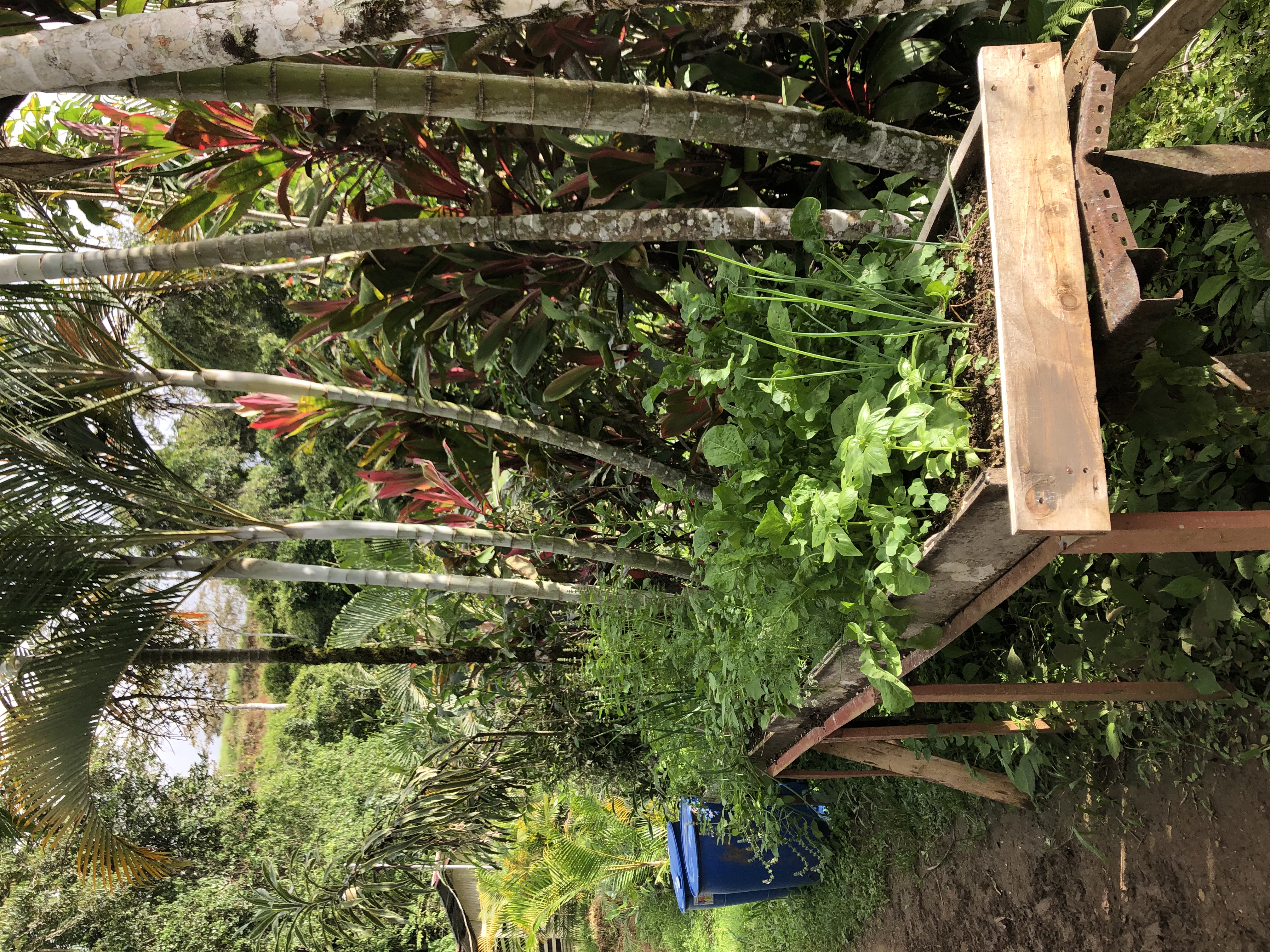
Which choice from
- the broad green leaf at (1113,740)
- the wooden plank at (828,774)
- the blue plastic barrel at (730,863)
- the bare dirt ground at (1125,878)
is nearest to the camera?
the bare dirt ground at (1125,878)

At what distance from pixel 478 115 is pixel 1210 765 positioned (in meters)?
2.30

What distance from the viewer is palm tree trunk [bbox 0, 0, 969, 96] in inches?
40.3

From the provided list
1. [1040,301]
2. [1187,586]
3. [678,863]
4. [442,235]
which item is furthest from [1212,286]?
[678,863]

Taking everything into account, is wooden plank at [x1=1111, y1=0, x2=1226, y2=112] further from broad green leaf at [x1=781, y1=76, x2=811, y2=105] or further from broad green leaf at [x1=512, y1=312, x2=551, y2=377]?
broad green leaf at [x1=512, y1=312, x2=551, y2=377]

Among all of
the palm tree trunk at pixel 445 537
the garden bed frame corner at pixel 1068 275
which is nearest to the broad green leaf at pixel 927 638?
the garden bed frame corner at pixel 1068 275

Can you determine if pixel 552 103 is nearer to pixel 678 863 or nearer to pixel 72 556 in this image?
pixel 72 556

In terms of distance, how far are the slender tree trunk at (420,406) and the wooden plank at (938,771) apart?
104 centimetres

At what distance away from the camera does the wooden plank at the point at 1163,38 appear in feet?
3.50

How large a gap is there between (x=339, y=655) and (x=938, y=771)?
2051mm

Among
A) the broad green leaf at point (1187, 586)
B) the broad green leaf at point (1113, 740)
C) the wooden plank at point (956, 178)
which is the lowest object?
the broad green leaf at point (1113, 740)

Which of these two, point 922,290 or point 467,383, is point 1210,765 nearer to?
point 922,290

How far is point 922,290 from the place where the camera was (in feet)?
4.05

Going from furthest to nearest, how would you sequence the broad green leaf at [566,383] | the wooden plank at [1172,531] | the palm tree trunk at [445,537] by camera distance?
1. the broad green leaf at [566,383]
2. the palm tree trunk at [445,537]
3. the wooden plank at [1172,531]

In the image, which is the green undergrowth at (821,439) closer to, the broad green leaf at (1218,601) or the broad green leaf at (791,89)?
the broad green leaf at (791,89)
